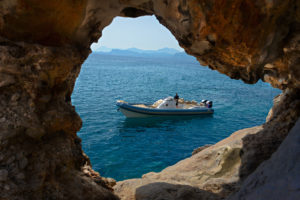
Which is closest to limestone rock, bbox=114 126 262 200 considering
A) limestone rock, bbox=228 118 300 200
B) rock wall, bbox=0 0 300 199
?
rock wall, bbox=0 0 300 199

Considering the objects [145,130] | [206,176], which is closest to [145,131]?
[145,130]

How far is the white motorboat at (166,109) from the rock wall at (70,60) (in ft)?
59.4

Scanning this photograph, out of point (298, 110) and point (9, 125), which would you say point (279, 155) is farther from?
point (9, 125)

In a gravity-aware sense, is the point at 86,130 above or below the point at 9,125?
below

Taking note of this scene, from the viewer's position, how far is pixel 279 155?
3404 millimetres

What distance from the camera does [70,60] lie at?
5270mm

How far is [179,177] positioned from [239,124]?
58.7 ft

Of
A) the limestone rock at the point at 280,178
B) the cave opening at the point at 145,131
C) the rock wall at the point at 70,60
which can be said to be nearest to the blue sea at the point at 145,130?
the cave opening at the point at 145,131

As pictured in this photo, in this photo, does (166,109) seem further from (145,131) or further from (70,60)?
(70,60)

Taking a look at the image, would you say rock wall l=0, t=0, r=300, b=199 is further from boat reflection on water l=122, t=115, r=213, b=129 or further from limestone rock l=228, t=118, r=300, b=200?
boat reflection on water l=122, t=115, r=213, b=129

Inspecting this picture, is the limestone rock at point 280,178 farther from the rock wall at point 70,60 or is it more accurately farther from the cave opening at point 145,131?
the cave opening at point 145,131

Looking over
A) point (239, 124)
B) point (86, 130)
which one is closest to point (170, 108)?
point (239, 124)

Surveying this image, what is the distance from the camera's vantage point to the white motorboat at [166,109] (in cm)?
2495

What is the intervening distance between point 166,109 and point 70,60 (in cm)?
2077
